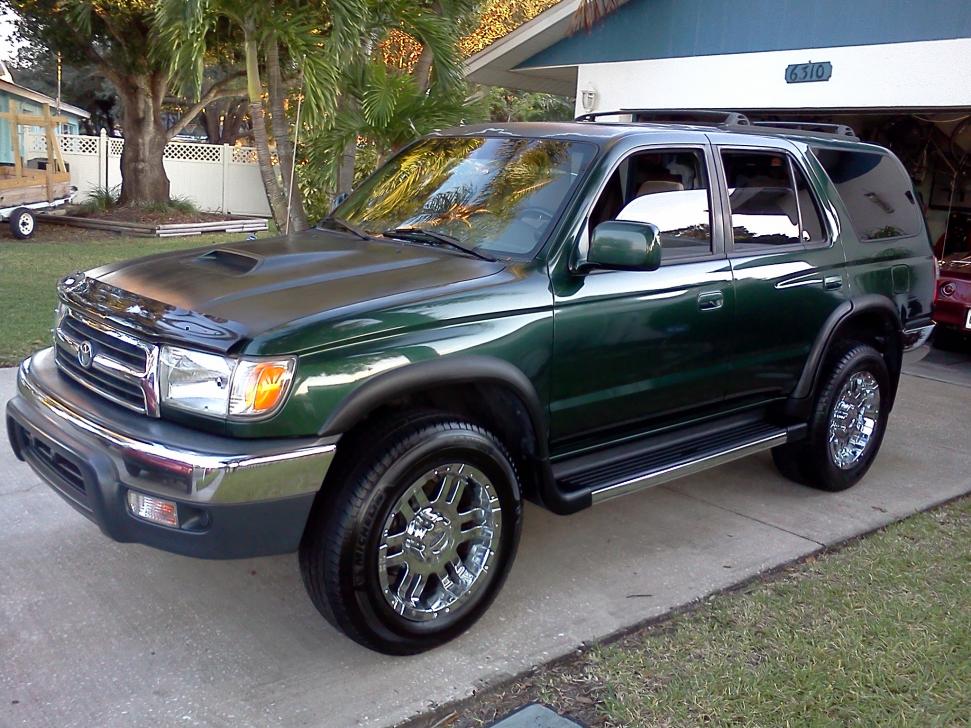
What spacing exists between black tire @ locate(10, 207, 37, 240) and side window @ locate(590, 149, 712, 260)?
13.5 m

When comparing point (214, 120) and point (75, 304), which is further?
point (214, 120)

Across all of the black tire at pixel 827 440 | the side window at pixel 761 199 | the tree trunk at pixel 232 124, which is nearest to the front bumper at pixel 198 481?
the side window at pixel 761 199

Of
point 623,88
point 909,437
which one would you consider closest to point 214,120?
point 623,88

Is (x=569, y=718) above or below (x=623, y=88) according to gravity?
below

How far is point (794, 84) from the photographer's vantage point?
10328 millimetres

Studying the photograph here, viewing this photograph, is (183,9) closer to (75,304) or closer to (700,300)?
(75,304)

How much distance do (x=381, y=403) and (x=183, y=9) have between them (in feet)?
21.1

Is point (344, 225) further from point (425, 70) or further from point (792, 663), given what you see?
point (425, 70)

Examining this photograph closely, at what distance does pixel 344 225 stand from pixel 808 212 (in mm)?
2499

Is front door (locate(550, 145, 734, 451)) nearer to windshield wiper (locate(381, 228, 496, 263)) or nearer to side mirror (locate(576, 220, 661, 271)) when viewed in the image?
side mirror (locate(576, 220, 661, 271))

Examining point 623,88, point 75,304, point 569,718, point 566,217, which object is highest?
point 623,88

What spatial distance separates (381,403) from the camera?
3.29 m

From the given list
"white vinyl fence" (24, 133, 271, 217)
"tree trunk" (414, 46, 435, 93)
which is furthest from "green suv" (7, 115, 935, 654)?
"white vinyl fence" (24, 133, 271, 217)

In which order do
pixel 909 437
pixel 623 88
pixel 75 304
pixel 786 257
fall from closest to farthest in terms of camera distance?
pixel 75 304 < pixel 786 257 < pixel 909 437 < pixel 623 88
